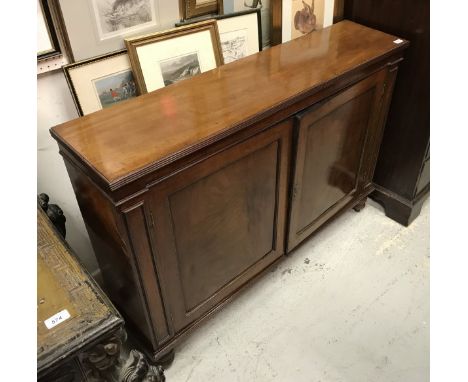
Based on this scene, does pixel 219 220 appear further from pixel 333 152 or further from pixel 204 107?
pixel 333 152

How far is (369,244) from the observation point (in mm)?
1846

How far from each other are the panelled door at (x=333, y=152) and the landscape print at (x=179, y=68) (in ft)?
1.20

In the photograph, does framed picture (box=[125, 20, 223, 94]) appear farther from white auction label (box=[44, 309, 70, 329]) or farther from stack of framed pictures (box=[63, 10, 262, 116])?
white auction label (box=[44, 309, 70, 329])

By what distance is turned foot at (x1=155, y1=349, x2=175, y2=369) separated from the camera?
53.5 inches

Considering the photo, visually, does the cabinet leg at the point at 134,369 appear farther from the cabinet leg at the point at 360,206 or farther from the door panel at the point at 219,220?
the cabinet leg at the point at 360,206

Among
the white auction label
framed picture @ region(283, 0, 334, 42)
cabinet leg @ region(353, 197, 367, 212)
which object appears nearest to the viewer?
the white auction label

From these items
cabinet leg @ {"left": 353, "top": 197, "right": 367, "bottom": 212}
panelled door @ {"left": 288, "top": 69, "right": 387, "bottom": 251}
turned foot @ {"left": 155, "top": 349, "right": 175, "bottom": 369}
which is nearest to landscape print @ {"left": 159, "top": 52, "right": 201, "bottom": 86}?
panelled door @ {"left": 288, "top": 69, "right": 387, "bottom": 251}

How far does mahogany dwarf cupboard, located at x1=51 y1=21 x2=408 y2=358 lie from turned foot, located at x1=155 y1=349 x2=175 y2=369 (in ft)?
0.25

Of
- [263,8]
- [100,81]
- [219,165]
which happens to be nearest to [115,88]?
[100,81]

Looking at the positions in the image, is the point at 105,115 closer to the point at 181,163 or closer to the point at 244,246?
the point at 181,163

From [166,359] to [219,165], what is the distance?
2.29 feet

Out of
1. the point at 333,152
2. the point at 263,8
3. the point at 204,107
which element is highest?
the point at 263,8

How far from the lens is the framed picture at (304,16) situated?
1.50m

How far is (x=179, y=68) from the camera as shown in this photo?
4.23 ft
